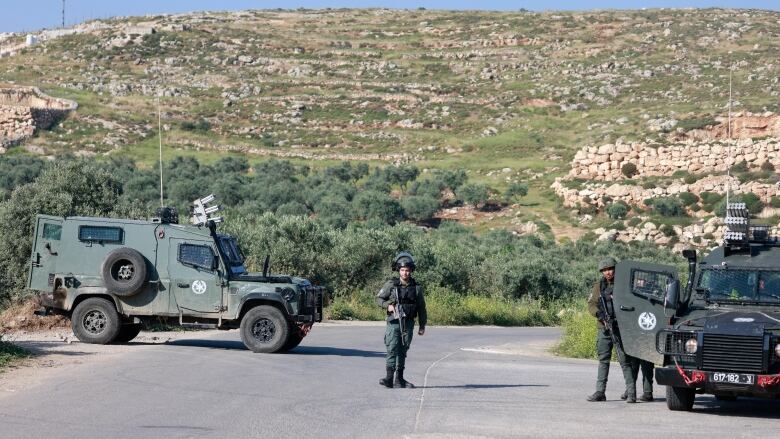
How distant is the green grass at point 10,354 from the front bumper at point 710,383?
9.08 meters

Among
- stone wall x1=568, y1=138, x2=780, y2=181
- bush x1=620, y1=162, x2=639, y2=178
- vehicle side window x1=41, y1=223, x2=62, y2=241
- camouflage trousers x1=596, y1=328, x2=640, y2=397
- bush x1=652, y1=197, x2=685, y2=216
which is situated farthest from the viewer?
bush x1=620, y1=162, x2=639, y2=178

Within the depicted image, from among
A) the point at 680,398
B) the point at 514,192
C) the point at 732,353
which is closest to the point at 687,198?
the point at 514,192

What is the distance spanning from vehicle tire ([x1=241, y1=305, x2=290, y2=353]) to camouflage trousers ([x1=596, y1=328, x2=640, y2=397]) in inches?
272

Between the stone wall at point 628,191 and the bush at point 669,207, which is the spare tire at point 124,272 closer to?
the bush at point 669,207

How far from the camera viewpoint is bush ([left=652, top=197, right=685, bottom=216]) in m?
62.3

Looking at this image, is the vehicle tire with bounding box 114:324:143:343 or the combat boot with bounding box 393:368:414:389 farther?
the vehicle tire with bounding box 114:324:143:343

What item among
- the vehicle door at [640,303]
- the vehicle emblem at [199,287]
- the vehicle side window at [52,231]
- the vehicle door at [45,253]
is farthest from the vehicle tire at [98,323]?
the vehicle door at [640,303]

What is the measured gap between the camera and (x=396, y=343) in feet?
51.7

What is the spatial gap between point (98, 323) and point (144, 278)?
128cm

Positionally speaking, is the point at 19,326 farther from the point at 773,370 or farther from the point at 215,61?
the point at 215,61

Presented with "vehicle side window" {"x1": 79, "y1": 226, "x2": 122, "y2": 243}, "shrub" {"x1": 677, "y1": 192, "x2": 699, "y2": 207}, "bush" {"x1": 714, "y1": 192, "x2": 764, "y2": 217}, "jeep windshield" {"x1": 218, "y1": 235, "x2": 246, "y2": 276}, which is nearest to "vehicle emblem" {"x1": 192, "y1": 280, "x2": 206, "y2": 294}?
"jeep windshield" {"x1": 218, "y1": 235, "x2": 246, "y2": 276}

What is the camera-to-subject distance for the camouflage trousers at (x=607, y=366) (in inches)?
590

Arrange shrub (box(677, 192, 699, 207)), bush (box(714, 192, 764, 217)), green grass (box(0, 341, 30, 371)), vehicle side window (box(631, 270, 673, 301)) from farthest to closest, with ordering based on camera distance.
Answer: shrub (box(677, 192, 699, 207))
bush (box(714, 192, 764, 217))
green grass (box(0, 341, 30, 371))
vehicle side window (box(631, 270, 673, 301))

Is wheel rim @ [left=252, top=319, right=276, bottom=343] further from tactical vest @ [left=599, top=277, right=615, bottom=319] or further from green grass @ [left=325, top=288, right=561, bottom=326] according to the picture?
green grass @ [left=325, top=288, right=561, bottom=326]
